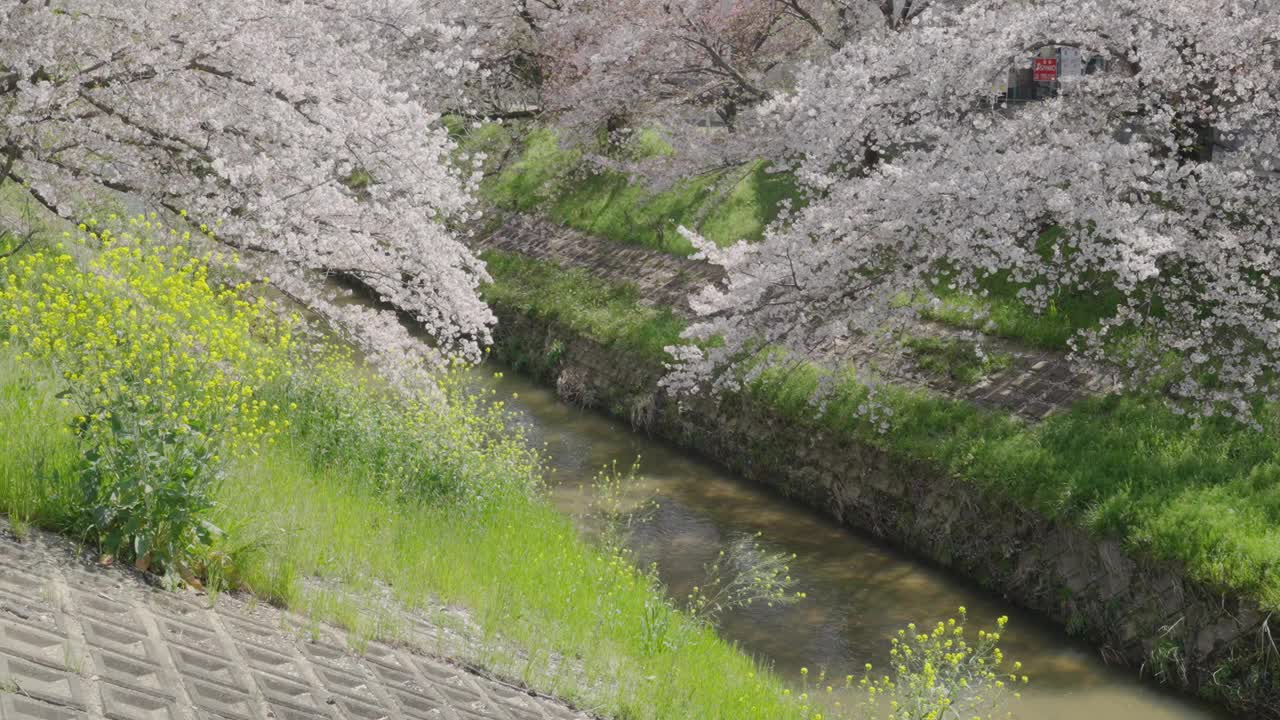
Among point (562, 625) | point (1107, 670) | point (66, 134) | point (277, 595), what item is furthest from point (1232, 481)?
point (66, 134)

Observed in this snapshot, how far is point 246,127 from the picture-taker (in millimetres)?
9203

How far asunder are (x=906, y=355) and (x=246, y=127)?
7841 millimetres

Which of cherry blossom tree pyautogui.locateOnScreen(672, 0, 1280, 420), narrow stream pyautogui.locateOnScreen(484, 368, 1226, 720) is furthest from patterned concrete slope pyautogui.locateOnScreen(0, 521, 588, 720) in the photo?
cherry blossom tree pyautogui.locateOnScreen(672, 0, 1280, 420)

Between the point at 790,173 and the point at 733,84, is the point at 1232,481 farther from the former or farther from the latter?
the point at 790,173

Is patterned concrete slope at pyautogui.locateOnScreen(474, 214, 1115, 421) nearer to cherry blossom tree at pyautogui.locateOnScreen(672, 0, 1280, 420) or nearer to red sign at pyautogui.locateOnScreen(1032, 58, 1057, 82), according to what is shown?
cherry blossom tree at pyautogui.locateOnScreen(672, 0, 1280, 420)

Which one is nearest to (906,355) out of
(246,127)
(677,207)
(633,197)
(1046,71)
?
(677,207)

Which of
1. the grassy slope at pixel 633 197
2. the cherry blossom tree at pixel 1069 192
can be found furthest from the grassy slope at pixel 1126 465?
the grassy slope at pixel 633 197

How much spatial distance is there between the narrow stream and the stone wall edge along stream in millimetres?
196

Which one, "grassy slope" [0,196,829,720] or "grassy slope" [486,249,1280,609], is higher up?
"grassy slope" [486,249,1280,609]

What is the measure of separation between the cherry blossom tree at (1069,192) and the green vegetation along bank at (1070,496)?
857mm

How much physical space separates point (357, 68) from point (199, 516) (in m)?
5.21

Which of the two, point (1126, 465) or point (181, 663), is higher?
point (1126, 465)

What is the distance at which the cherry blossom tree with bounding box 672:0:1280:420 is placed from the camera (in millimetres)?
10164

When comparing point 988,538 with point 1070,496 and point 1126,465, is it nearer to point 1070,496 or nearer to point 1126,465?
point 1070,496
